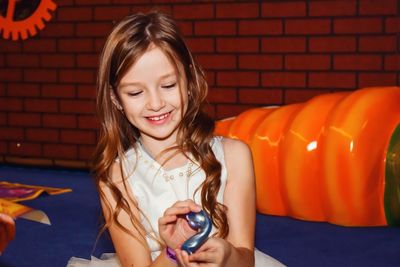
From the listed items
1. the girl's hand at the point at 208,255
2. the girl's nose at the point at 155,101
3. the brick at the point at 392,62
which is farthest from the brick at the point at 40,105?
the girl's hand at the point at 208,255

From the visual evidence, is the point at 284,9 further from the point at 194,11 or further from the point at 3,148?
the point at 3,148

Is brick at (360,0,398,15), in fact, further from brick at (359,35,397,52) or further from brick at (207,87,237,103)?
brick at (207,87,237,103)

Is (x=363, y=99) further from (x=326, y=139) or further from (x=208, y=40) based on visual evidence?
(x=208, y=40)

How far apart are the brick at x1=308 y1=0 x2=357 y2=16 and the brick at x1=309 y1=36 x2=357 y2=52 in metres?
0.12

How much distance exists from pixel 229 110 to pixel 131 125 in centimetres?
200

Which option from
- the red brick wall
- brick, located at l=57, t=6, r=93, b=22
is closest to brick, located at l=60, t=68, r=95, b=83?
the red brick wall

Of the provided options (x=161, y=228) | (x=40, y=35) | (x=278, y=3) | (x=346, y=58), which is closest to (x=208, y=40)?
(x=278, y=3)

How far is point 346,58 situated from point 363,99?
69 cm

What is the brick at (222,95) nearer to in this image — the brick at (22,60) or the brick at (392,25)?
the brick at (392,25)

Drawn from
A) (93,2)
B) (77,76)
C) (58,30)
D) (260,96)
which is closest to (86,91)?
(77,76)

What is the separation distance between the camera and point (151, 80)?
1.53m

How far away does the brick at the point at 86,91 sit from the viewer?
404 centimetres

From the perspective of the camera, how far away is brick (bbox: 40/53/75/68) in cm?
411

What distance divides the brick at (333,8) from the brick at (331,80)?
30 centimetres
